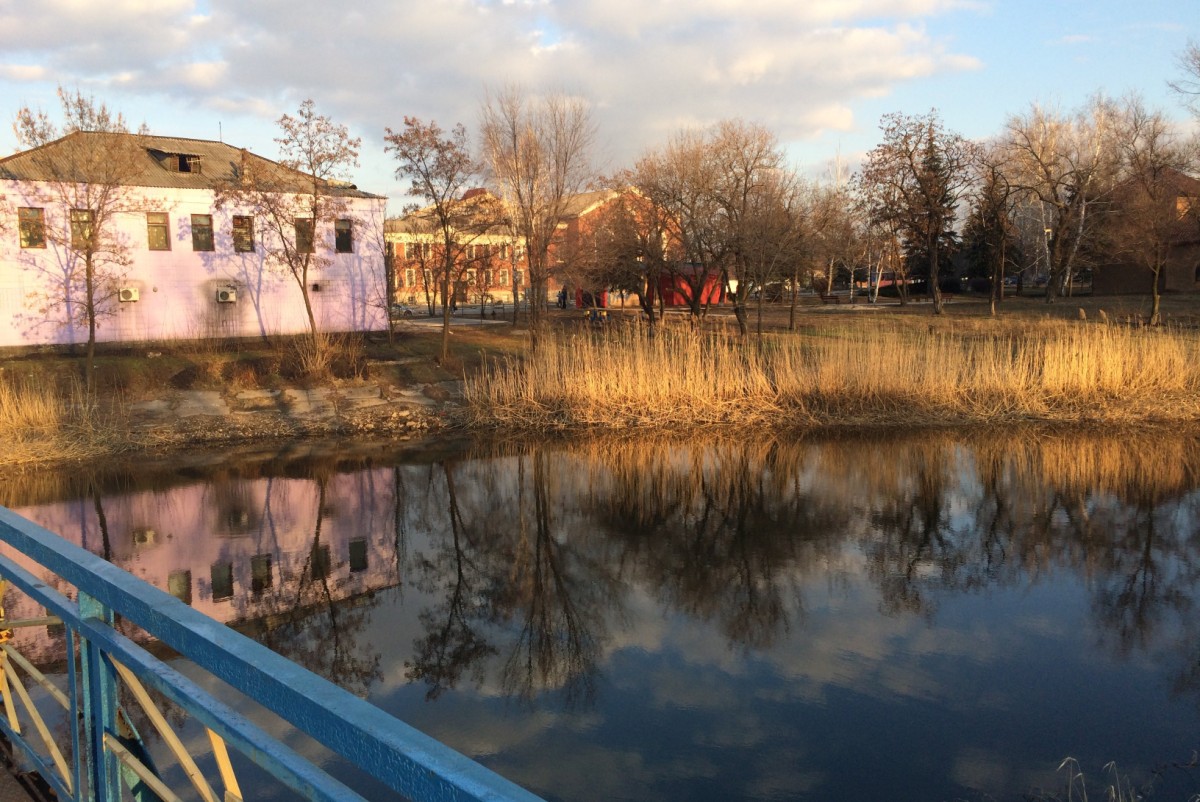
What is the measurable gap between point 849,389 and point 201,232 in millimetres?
21252

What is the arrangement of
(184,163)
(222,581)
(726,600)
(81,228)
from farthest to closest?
1. (184,163)
2. (81,228)
3. (222,581)
4. (726,600)

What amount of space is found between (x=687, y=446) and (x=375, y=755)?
1394cm

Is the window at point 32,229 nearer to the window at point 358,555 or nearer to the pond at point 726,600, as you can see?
the pond at point 726,600

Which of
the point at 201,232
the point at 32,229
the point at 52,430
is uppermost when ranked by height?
the point at 201,232

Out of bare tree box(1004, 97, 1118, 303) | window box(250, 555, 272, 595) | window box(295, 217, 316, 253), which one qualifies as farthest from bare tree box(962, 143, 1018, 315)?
window box(250, 555, 272, 595)

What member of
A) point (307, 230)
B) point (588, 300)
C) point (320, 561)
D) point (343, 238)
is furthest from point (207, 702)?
point (588, 300)

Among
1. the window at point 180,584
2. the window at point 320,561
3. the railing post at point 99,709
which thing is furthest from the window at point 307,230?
the railing post at point 99,709

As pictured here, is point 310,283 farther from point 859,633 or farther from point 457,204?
point 859,633

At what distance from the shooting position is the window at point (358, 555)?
9.05m

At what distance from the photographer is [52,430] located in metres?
15.1

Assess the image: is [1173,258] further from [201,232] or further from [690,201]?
[201,232]

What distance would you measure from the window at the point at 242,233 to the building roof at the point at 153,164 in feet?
4.26

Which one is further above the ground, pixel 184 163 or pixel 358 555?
pixel 184 163

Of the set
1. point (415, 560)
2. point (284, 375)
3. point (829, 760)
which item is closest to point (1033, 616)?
point (829, 760)
